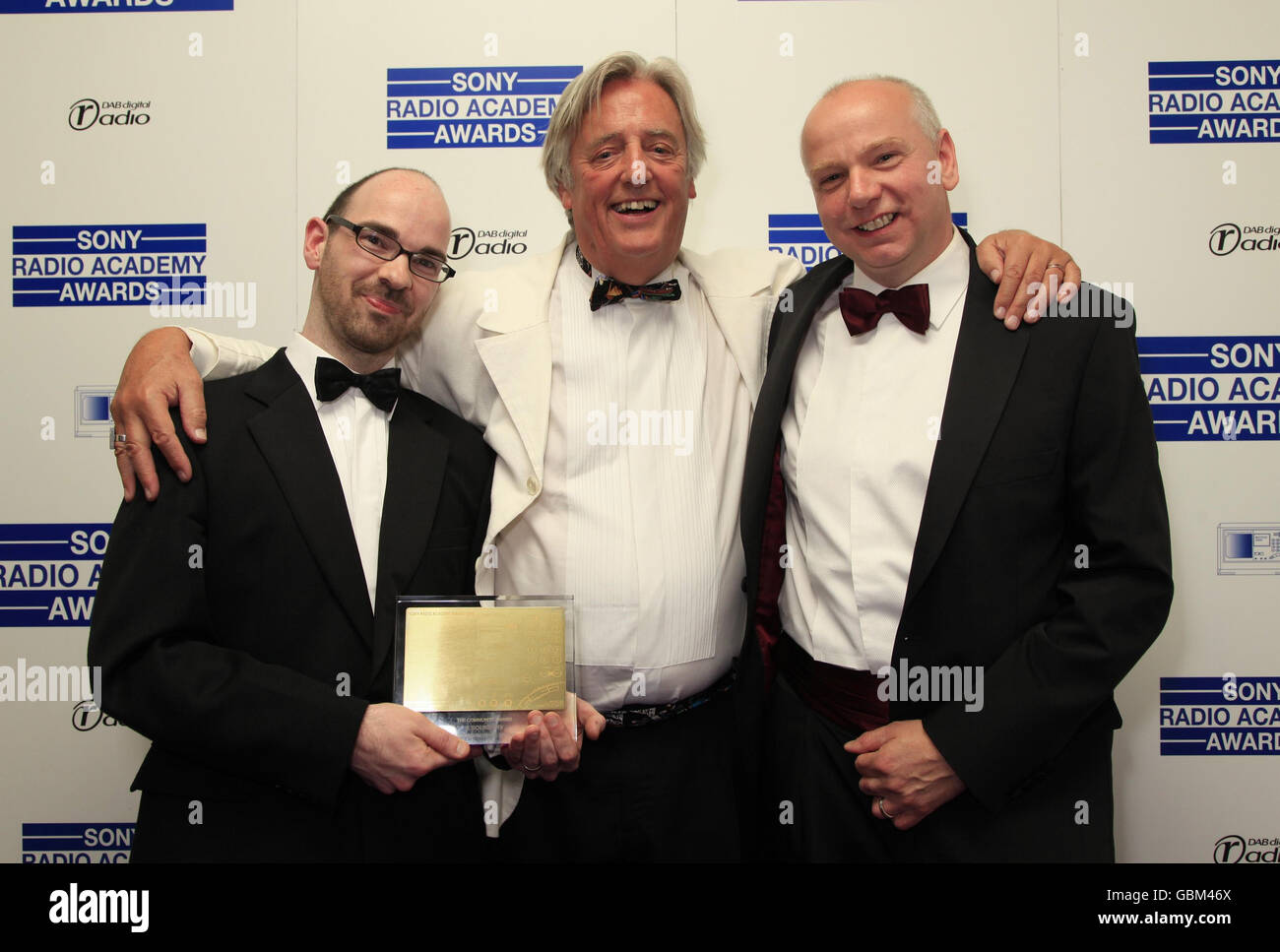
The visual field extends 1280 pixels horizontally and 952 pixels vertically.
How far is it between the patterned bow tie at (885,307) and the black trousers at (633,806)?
1.20m

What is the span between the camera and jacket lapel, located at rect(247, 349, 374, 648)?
73.3 inches

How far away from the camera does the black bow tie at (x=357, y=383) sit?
6.54 ft

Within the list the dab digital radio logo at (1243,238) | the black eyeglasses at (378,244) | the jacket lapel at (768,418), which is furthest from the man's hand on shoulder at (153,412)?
the dab digital radio logo at (1243,238)

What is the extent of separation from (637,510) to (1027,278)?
1.17 metres

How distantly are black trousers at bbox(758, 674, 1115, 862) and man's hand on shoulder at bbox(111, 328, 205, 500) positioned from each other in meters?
1.67

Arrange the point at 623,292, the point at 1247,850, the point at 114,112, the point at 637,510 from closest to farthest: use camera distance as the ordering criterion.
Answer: the point at 637,510
the point at 623,292
the point at 1247,850
the point at 114,112

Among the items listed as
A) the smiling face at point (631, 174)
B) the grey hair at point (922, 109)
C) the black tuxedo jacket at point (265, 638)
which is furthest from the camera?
the smiling face at point (631, 174)

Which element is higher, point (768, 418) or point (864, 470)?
point (768, 418)

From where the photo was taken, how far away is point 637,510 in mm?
2197

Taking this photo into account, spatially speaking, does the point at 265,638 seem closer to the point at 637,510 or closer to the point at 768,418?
the point at 637,510

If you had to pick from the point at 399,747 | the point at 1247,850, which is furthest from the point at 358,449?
the point at 1247,850

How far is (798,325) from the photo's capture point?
2.17 m

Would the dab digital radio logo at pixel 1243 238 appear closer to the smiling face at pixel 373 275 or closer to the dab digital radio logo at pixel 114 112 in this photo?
the smiling face at pixel 373 275

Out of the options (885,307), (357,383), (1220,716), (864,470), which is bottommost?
(1220,716)
